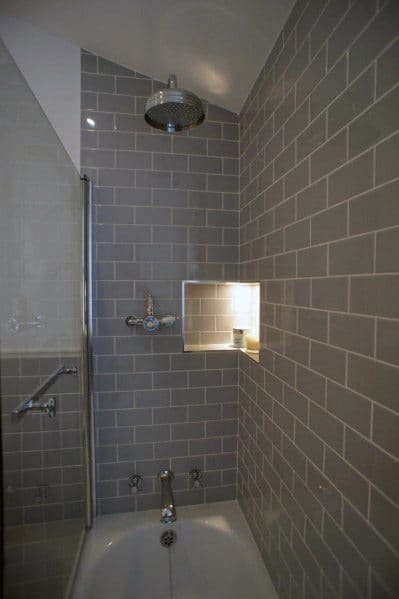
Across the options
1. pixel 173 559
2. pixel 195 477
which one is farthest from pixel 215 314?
pixel 173 559

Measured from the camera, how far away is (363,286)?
0.63m

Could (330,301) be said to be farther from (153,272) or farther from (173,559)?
(173,559)

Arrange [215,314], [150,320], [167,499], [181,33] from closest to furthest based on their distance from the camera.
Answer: [181,33] → [167,499] → [150,320] → [215,314]

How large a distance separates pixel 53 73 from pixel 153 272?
103cm

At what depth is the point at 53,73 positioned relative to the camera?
1371 mm

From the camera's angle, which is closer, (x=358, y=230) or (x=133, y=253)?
(x=358, y=230)

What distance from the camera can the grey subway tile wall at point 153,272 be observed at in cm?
143

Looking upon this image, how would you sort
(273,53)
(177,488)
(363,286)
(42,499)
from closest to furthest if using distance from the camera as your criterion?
(363,286) → (42,499) → (273,53) → (177,488)

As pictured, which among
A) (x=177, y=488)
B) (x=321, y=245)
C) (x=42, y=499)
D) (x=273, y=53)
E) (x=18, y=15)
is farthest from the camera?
(x=177, y=488)

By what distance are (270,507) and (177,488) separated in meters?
0.57

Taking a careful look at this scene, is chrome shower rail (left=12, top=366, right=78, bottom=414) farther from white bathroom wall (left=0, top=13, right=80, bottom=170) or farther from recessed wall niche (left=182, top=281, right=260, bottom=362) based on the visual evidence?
white bathroom wall (left=0, top=13, right=80, bottom=170)

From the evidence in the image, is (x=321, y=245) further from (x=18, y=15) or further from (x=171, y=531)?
(x=18, y=15)

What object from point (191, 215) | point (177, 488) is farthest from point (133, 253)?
point (177, 488)

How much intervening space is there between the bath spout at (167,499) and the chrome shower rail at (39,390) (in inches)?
27.2
